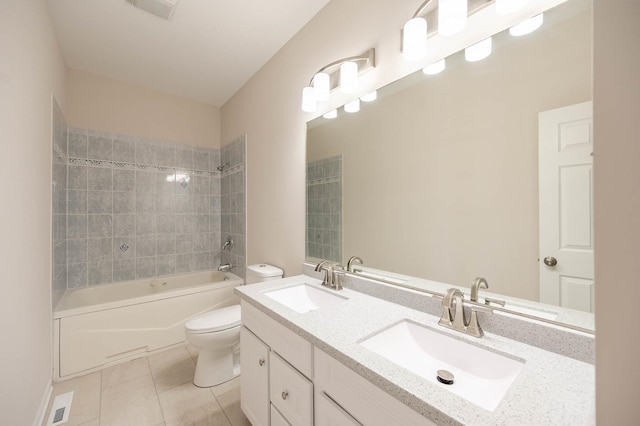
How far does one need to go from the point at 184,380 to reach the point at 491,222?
2242mm

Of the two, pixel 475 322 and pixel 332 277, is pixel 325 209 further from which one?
pixel 475 322

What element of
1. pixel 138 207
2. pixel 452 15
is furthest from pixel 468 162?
pixel 138 207

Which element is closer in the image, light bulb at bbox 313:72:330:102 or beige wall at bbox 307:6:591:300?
beige wall at bbox 307:6:591:300

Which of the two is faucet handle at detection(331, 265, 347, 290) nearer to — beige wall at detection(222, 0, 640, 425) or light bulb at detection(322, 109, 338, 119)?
beige wall at detection(222, 0, 640, 425)

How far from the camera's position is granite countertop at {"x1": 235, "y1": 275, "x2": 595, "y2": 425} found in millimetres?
550

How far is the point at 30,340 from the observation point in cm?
139

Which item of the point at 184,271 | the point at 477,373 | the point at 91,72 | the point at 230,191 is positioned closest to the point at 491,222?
the point at 477,373

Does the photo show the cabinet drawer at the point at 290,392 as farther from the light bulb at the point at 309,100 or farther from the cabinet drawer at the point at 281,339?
the light bulb at the point at 309,100

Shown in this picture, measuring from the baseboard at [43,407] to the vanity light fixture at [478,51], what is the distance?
281 centimetres

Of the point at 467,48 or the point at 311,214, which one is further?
the point at 311,214

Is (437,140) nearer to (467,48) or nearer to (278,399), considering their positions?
(467,48)

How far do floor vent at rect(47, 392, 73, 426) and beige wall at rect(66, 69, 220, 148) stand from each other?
2309 mm

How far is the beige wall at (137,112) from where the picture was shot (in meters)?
2.51

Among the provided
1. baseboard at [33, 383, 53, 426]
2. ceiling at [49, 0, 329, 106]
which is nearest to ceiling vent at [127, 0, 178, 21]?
ceiling at [49, 0, 329, 106]
